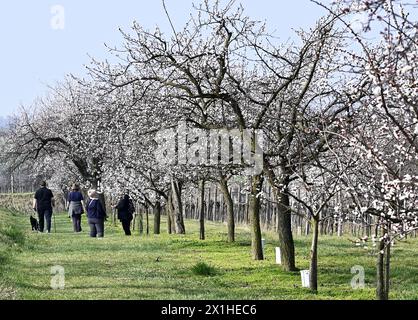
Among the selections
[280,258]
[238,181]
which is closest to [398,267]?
[280,258]

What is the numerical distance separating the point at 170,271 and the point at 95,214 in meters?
8.93

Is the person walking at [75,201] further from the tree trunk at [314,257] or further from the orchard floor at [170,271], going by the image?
the tree trunk at [314,257]

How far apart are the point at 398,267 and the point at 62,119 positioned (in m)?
30.5

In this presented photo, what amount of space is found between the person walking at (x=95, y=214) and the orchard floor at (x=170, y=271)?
48.1 inches

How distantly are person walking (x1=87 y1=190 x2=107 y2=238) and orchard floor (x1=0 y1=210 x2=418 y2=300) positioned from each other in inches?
48.1

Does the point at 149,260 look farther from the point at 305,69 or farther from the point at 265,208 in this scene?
the point at 265,208

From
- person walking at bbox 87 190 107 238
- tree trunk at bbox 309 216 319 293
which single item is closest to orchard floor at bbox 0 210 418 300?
tree trunk at bbox 309 216 319 293

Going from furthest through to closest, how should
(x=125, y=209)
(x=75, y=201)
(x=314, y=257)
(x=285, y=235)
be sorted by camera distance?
1. (x=125, y=209)
2. (x=75, y=201)
3. (x=285, y=235)
4. (x=314, y=257)

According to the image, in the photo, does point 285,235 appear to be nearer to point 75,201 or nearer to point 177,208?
point 75,201

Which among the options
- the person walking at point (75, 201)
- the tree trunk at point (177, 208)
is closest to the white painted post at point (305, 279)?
the person walking at point (75, 201)

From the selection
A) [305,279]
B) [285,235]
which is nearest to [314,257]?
[305,279]

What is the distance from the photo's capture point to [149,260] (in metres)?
15.5

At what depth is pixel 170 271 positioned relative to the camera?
13617 millimetres

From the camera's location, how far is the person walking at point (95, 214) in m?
21.5
